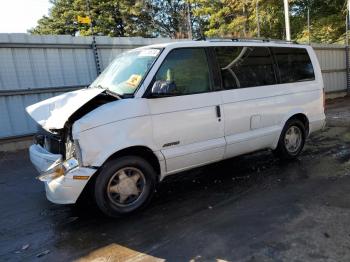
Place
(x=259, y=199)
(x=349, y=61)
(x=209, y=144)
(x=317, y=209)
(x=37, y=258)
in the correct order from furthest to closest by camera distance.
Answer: (x=349, y=61), (x=209, y=144), (x=259, y=199), (x=317, y=209), (x=37, y=258)

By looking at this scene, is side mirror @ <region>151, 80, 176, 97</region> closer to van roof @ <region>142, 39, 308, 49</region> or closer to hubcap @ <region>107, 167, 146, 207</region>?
van roof @ <region>142, 39, 308, 49</region>

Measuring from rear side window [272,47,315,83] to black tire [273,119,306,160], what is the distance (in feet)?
2.48

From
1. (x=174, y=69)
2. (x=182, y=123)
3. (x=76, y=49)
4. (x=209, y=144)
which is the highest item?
(x=76, y=49)

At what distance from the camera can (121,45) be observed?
36.0ft

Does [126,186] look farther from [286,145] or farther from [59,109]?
[286,145]

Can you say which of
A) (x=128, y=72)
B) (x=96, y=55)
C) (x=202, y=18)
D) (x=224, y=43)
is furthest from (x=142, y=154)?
(x=202, y=18)

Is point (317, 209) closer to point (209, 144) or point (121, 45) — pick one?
point (209, 144)

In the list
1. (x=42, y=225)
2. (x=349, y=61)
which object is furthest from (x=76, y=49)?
(x=349, y=61)

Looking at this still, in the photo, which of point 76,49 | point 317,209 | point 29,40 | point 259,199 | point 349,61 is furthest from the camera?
point 349,61

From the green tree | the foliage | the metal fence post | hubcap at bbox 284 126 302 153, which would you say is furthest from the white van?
the green tree

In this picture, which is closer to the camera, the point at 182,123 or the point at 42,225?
the point at 42,225

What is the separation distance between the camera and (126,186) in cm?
473

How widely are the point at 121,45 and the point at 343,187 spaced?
24.9ft

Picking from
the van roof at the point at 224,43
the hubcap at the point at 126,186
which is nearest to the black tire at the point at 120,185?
the hubcap at the point at 126,186
